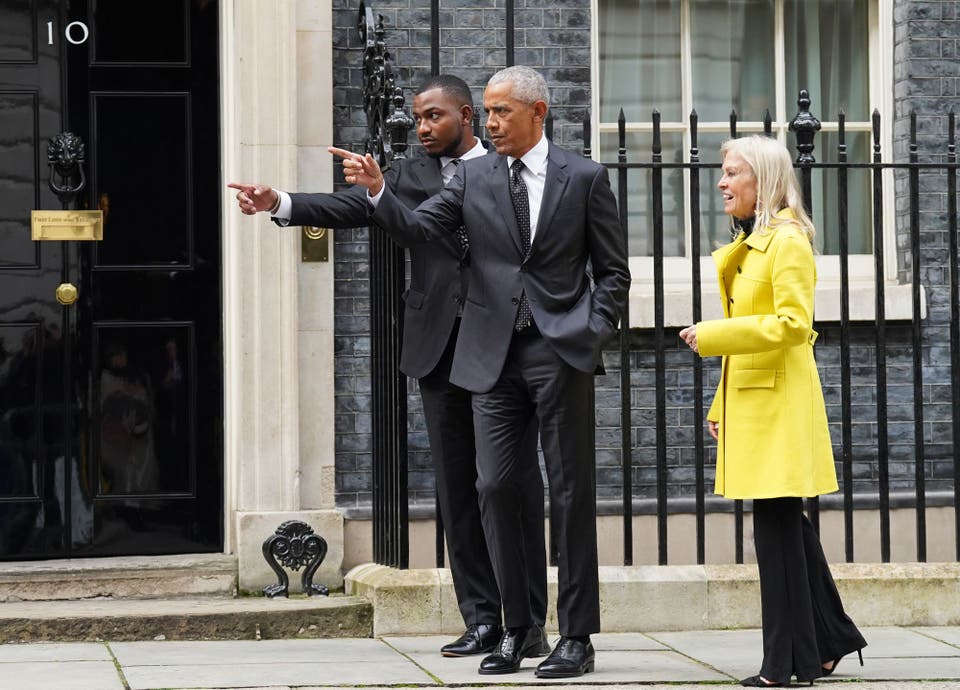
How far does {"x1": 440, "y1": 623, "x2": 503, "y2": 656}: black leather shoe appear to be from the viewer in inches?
232

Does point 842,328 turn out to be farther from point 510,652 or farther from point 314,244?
point 314,244

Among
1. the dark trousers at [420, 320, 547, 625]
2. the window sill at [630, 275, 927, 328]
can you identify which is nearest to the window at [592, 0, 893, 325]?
the window sill at [630, 275, 927, 328]

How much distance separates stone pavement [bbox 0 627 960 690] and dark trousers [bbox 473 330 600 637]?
10.7 inches

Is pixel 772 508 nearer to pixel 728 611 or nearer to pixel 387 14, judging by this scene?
pixel 728 611

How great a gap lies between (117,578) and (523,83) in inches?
115

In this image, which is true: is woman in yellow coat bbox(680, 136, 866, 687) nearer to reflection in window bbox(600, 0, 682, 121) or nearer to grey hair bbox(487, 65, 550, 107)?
grey hair bbox(487, 65, 550, 107)

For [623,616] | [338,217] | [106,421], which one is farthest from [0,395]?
[623,616]

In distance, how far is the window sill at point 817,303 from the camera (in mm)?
7543

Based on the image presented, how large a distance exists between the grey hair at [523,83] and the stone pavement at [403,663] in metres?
1.96

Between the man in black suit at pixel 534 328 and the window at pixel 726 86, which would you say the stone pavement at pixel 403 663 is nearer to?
the man in black suit at pixel 534 328

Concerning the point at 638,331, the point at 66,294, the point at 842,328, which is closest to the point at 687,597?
the point at 842,328

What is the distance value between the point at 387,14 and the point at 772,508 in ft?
10.6

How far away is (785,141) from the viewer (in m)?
7.99

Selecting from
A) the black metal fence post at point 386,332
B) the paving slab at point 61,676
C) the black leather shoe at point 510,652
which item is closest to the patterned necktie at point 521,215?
the black metal fence post at point 386,332
